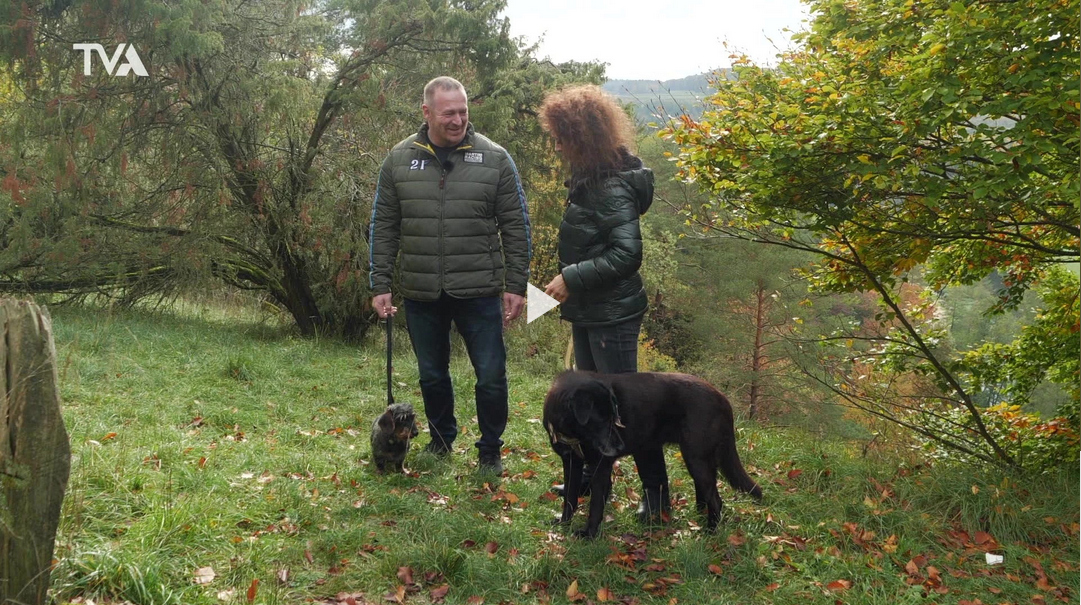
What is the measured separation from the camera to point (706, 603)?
3297 millimetres

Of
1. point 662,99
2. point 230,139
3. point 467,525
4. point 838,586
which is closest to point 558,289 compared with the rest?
point 467,525

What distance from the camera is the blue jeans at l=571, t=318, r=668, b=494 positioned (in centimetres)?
408

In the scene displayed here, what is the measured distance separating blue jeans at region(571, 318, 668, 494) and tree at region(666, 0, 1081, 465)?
1543mm

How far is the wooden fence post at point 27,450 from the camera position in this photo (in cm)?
232

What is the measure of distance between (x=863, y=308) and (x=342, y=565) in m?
21.8

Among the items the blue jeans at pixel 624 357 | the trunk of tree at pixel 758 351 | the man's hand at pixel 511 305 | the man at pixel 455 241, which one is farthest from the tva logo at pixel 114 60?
the trunk of tree at pixel 758 351

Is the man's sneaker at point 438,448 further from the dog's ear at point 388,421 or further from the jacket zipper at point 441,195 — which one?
the jacket zipper at point 441,195

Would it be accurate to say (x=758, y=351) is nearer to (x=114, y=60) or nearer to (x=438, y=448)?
(x=114, y=60)

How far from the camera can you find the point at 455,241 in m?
4.55

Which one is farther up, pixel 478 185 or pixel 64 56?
pixel 64 56

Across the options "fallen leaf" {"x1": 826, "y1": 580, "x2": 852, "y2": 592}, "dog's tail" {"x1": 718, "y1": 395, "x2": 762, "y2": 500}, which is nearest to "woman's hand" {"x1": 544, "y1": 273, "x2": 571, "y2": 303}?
"dog's tail" {"x1": 718, "y1": 395, "x2": 762, "y2": 500}

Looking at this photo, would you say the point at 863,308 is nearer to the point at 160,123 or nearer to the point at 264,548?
the point at 160,123

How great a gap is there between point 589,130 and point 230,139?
8225 millimetres

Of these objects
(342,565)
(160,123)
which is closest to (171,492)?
(342,565)
